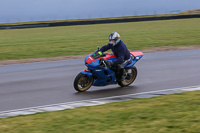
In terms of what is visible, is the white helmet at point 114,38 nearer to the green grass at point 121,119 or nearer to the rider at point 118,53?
the rider at point 118,53

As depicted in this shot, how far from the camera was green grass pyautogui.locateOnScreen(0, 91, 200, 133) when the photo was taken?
5883mm

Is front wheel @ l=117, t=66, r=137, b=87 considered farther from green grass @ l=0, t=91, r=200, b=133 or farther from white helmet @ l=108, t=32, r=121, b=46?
green grass @ l=0, t=91, r=200, b=133

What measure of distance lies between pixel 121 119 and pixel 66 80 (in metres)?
5.51

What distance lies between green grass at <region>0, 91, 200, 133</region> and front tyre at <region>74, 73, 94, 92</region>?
6.19 feet

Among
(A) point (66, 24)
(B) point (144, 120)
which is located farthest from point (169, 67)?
(A) point (66, 24)

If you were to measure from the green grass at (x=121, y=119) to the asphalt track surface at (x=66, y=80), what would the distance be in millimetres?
1560

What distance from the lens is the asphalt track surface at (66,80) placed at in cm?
929

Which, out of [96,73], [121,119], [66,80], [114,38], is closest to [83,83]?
[96,73]

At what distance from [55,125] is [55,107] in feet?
6.23

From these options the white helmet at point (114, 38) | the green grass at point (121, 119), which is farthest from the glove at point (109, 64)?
the green grass at point (121, 119)

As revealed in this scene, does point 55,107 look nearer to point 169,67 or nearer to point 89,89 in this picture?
point 89,89

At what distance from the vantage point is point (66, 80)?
464 inches

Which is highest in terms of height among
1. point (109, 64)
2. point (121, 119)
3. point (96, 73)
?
point (109, 64)

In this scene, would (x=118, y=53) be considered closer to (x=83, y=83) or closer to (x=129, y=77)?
(x=129, y=77)
